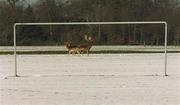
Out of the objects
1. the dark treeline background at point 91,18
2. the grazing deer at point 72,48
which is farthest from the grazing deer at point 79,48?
the dark treeline background at point 91,18

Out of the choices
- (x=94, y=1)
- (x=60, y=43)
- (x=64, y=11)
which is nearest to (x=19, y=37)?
(x=60, y=43)

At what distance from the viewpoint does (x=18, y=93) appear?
1070 cm

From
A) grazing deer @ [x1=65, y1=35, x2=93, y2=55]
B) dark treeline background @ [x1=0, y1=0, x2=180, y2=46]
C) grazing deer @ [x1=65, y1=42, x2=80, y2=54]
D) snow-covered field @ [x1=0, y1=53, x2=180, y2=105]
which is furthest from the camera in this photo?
grazing deer @ [x1=65, y1=42, x2=80, y2=54]

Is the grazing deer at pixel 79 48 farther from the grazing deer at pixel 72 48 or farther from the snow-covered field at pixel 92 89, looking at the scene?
the snow-covered field at pixel 92 89

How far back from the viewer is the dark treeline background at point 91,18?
26531mm

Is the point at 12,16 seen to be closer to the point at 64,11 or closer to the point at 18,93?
the point at 64,11

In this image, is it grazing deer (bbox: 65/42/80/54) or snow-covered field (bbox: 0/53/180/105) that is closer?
snow-covered field (bbox: 0/53/180/105)

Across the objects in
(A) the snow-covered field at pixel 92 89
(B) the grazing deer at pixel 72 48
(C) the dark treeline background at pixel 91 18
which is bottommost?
(A) the snow-covered field at pixel 92 89

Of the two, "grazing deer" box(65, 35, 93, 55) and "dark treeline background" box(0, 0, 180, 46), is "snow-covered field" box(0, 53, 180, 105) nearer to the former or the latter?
"dark treeline background" box(0, 0, 180, 46)

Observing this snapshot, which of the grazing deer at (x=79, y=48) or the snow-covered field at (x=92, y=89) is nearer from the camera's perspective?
the snow-covered field at (x=92, y=89)

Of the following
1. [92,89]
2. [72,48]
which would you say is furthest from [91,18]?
[92,89]

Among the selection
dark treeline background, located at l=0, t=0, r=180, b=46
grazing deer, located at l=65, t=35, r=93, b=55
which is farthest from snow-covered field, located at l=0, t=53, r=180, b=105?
grazing deer, located at l=65, t=35, r=93, b=55

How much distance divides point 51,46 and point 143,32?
679 centimetres

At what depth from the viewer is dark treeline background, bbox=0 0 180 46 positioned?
26531mm
